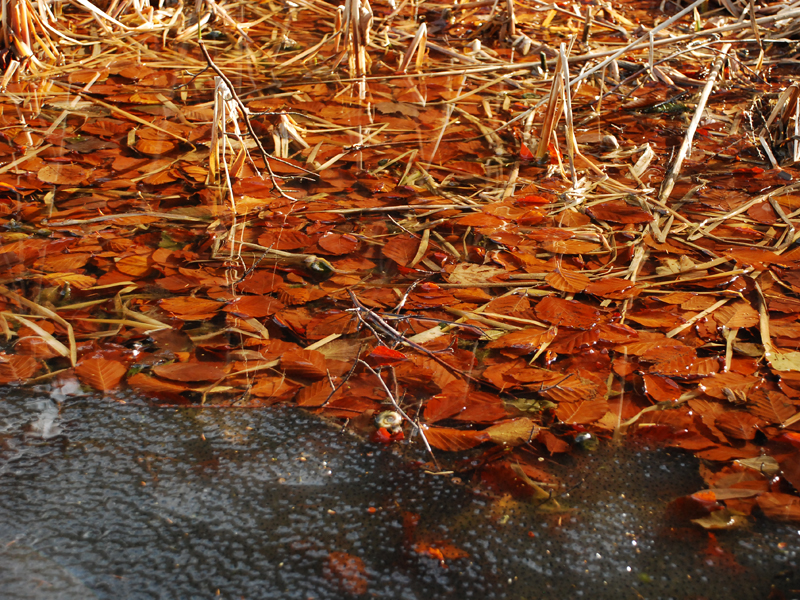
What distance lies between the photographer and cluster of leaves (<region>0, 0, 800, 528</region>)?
125 centimetres

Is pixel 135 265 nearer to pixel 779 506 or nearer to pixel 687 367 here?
pixel 687 367

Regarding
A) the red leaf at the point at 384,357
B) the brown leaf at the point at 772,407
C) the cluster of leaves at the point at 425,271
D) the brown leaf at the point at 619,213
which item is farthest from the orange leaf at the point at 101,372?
the brown leaf at the point at 619,213

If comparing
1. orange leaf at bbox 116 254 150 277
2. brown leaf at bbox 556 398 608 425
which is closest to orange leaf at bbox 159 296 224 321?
orange leaf at bbox 116 254 150 277

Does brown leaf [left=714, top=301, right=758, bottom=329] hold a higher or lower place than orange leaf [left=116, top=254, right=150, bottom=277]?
lower

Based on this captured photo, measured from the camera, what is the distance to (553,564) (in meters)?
0.95

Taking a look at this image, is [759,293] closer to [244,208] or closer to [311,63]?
[244,208]

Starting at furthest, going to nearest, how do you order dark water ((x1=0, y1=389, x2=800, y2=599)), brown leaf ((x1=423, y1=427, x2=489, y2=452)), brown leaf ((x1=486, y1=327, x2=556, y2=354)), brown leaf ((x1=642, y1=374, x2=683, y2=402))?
brown leaf ((x1=486, y1=327, x2=556, y2=354)) < brown leaf ((x1=642, y1=374, x2=683, y2=402)) < brown leaf ((x1=423, y1=427, x2=489, y2=452)) < dark water ((x1=0, y1=389, x2=800, y2=599))

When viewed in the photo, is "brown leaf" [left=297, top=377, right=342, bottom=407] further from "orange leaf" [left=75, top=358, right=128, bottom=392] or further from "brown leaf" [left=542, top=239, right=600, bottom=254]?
"brown leaf" [left=542, top=239, right=600, bottom=254]

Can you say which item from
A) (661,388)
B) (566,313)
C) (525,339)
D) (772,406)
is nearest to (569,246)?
(566,313)

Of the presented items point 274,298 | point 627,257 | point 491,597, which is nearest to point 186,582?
point 491,597

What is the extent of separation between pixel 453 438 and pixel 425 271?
23.5 inches

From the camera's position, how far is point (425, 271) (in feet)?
5.46

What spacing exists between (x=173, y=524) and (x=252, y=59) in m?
2.56

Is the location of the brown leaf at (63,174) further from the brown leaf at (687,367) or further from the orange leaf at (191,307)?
the brown leaf at (687,367)
